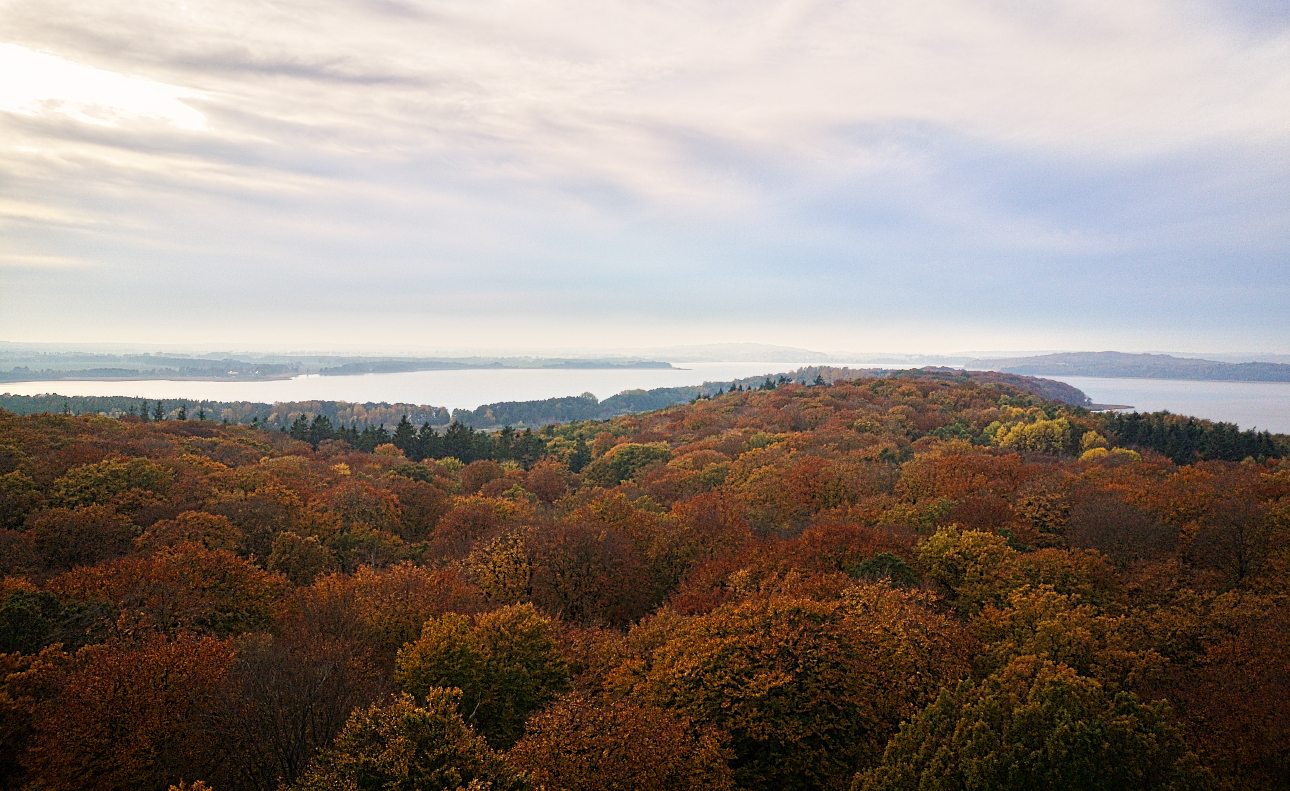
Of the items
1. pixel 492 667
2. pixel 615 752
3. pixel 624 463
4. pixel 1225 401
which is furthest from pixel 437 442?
pixel 1225 401

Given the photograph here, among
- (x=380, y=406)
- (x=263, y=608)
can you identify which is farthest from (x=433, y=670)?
(x=380, y=406)

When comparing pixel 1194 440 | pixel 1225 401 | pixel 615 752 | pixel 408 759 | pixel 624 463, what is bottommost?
pixel 624 463

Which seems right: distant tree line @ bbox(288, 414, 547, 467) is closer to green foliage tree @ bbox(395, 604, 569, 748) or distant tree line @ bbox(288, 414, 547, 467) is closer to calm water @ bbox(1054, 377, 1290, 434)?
green foliage tree @ bbox(395, 604, 569, 748)

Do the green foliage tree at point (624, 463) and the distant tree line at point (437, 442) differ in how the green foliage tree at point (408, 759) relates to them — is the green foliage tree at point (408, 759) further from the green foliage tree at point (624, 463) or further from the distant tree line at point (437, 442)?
the distant tree line at point (437, 442)

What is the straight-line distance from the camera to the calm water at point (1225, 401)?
104m

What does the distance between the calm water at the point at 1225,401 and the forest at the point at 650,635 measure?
77.7 meters

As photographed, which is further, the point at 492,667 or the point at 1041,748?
the point at 492,667

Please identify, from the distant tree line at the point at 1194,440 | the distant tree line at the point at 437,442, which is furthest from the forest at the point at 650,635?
the distant tree line at the point at 437,442

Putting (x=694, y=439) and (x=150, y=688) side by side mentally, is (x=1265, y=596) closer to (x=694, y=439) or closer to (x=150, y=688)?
(x=150, y=688)

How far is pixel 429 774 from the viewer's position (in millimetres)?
13203

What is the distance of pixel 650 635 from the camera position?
23.8 meters

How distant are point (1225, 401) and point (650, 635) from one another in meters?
165

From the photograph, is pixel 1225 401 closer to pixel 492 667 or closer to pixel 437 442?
pixel 437 442

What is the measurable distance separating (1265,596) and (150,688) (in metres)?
38.5
